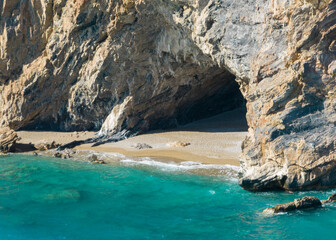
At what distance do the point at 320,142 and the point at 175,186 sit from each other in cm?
648

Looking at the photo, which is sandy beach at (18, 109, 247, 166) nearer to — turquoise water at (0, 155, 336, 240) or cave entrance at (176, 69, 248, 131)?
cave entrance at (176, 69, 248, 131)

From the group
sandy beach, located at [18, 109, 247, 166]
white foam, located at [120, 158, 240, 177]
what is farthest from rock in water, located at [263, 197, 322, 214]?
sandy beach, located at [18, 109, 247, 166]

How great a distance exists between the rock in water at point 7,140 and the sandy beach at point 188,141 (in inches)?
68.4

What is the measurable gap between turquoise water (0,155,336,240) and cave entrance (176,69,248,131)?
1055 cm

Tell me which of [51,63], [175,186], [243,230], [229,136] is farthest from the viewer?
[51,63]

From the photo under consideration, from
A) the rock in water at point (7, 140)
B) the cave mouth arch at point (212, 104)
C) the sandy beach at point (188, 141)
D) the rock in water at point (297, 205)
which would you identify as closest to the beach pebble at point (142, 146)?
the sandy beach at point (188, 141)

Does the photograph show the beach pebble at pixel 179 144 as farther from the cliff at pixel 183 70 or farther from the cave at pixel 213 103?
the cave at pixel 213 103

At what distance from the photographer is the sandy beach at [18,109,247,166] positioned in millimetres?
21234

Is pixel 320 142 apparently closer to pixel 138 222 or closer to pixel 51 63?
pixel 138 222

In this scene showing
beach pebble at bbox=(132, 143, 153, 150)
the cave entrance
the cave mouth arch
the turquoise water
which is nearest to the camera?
the turquoise water

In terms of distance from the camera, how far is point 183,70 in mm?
25469

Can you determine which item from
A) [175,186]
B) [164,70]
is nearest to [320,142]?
[175,186]

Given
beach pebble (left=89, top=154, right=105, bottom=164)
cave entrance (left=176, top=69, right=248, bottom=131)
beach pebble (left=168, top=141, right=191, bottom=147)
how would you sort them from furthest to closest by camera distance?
cave entrance (left=176, top=69, right=248, bottom=131)
beach pebble (left=168, top=141, right=191, bottom=147)
beach pebble (left=89, top=154, right=105, bottom=164)

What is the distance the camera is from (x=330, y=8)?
13.5 metres
